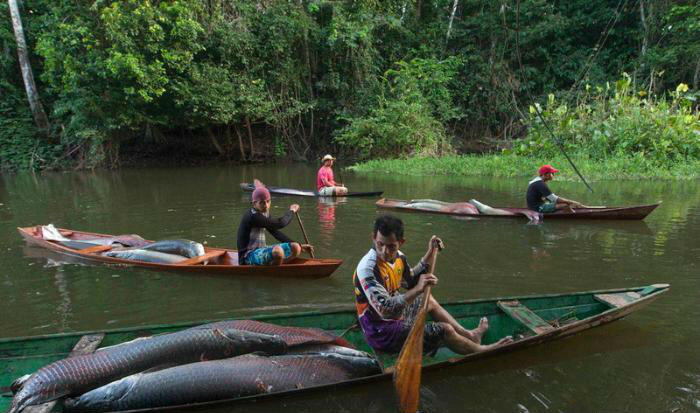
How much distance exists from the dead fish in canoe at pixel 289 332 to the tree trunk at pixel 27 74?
20.2 m

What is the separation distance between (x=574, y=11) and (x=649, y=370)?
23.1m

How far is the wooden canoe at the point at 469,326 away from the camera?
12.1 feet

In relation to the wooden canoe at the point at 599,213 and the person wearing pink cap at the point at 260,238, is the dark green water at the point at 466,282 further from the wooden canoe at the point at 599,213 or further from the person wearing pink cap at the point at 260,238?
the person wearing pink cap at the point at 260,238

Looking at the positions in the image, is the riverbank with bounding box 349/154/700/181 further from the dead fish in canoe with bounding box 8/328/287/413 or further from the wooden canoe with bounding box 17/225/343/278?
the dead fish in canoe with bounding box 8/328/287/413

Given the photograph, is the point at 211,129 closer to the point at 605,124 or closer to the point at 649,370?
the point at 605,124

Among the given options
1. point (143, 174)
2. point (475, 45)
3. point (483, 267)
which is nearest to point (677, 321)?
point (483, 267)

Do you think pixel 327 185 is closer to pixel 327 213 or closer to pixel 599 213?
pixel 327 213

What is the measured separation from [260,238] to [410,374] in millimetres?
3389

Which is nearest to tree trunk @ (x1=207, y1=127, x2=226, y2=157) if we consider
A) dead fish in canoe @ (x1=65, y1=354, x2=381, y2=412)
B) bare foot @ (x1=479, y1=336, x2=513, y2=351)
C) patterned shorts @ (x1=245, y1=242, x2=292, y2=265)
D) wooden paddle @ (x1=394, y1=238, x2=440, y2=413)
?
patterned shorts @ (x1=245, y1=242, x2=292, y2=265)

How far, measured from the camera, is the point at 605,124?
15938 mm

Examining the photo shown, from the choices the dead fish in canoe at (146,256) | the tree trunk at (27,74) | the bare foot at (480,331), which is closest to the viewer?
the bare foot at (480,331)

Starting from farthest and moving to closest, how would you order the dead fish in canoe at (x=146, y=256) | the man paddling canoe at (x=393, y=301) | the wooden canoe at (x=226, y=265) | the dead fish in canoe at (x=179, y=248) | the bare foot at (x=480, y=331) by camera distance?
the dead fish in canoe at (x=179, y=248), the dead fish in canoe at (x=146, y=256), the wooden canoe at (x=226, y=265), the bare foot at (x=480, y=331), the man paddling canoe at (x=393, y=301)

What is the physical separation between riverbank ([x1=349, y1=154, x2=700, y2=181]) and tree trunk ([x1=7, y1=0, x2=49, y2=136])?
1391cm

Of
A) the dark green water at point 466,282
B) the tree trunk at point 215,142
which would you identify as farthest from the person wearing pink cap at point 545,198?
the tree trunk at point 215,142
